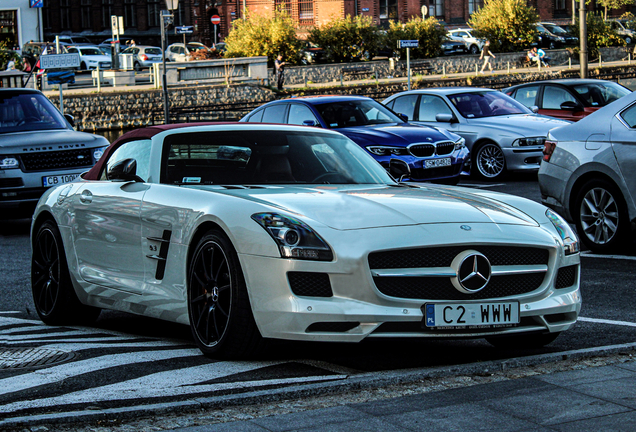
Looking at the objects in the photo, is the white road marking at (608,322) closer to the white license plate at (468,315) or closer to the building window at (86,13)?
the white license plate at (468,315)

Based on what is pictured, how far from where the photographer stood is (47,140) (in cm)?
1362

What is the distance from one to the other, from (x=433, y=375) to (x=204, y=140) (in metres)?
2.45

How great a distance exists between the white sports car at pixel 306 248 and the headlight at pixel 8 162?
7.16 metres

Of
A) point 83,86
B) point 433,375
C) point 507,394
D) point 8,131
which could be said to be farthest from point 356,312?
point 83,86

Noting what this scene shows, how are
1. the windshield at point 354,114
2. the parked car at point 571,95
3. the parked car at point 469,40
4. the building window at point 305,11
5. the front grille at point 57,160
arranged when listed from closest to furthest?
the front grille at point 57,160
the windshield at point 354,114
the parked car at point 571,95
the parked car at point 469,40
the building window at point 305,11

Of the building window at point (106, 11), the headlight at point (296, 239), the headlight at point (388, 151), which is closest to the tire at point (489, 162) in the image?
the headlight at point (388, 151)

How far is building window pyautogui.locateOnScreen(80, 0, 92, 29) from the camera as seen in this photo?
275 feet

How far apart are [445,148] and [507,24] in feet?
135

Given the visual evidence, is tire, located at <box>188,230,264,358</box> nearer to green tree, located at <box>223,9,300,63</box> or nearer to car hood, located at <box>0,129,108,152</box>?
car hood, located at <box>0,129,108,152</box>

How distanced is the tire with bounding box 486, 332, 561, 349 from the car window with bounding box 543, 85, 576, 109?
47.6 feet

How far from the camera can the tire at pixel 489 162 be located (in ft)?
57.7

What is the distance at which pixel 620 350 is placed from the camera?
511 cm

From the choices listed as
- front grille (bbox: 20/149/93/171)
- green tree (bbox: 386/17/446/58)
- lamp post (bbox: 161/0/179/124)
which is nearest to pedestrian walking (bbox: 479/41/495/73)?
green tree (bbox: 386/17/446/58)

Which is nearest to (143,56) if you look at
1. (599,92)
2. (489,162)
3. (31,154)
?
(599,92)
